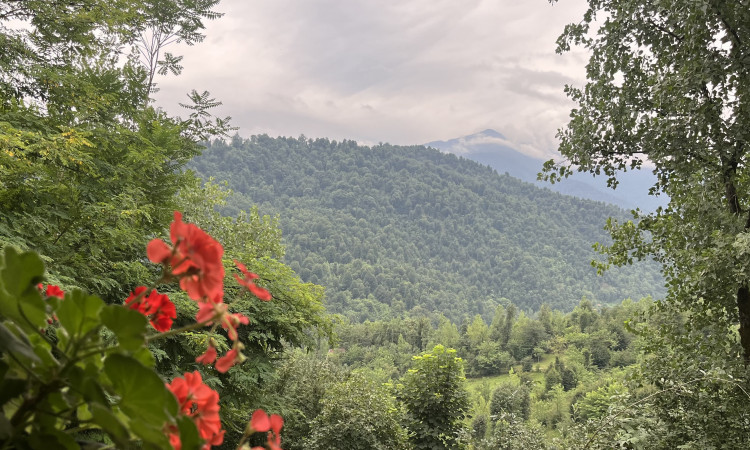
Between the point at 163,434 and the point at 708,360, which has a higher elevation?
the point at 163,434

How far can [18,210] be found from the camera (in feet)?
13.4

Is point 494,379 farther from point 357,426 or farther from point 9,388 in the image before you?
point 9,388

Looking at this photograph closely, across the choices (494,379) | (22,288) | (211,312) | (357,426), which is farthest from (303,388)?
(494,379)

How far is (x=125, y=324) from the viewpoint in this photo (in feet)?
1.56

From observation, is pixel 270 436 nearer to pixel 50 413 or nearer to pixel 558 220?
pixel 50 413

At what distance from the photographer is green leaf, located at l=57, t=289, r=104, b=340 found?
49cm

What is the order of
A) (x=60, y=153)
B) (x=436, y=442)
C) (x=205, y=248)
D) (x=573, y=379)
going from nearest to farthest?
(x=205, y=248), (x=60, y=153), (x=436, y=442), (x=573, y=379)

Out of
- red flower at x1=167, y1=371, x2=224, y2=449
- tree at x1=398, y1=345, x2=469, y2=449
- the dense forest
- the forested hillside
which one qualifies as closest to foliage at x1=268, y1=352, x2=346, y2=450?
the dense forest

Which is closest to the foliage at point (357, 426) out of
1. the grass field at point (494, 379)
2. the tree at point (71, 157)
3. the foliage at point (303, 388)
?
the foliage at point (303, 388)

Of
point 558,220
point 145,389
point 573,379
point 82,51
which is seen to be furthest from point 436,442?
point 558,220

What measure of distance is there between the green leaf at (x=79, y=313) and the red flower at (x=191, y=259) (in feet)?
0.29

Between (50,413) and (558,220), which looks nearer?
(50,413)

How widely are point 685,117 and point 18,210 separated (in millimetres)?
6056

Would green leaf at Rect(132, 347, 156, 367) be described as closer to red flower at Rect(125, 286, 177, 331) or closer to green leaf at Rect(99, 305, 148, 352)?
green leaf at Rect(99, 305, 148, 352)
